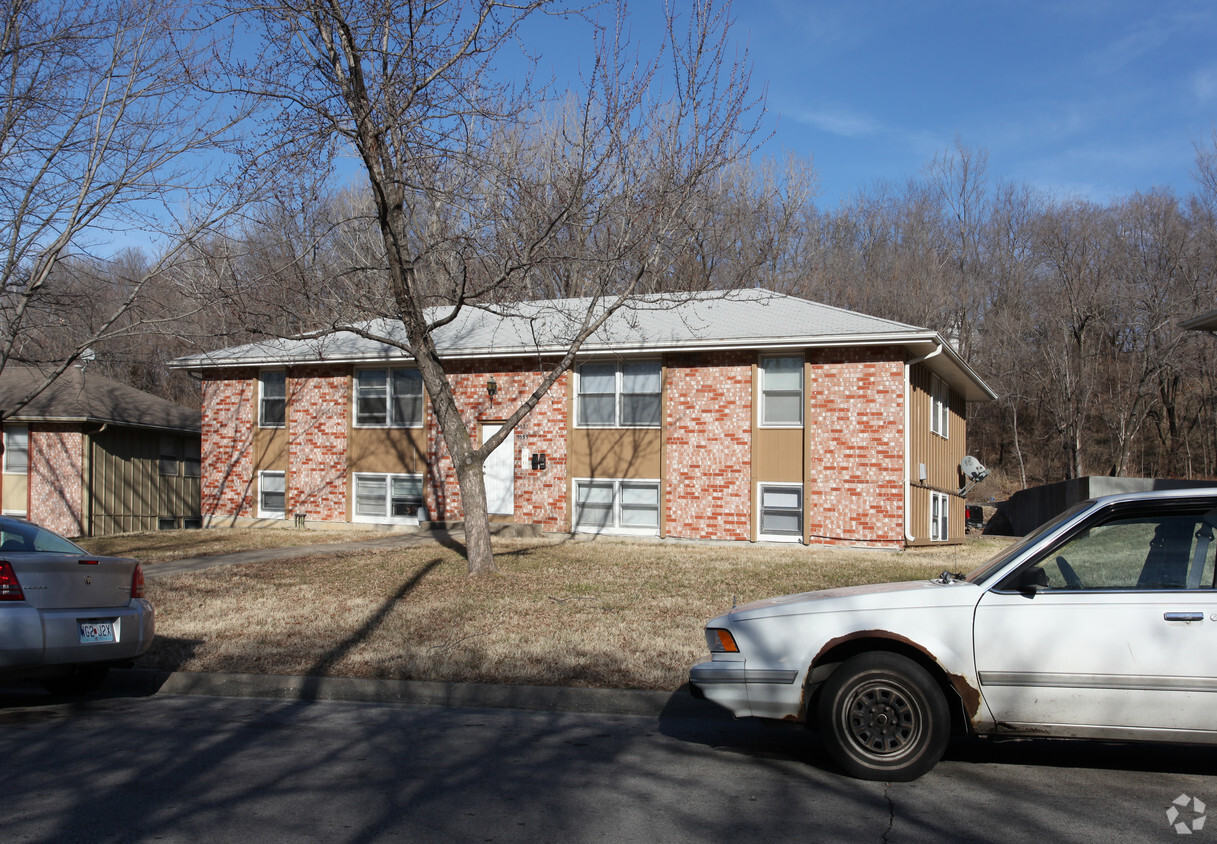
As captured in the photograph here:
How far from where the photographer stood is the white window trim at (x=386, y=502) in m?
21.7

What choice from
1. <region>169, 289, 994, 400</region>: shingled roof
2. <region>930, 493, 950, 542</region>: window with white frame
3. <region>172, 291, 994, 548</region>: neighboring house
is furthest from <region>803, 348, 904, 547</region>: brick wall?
<region>930, 493, 950, 542</region>: window with white frame

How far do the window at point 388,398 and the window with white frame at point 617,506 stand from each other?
166 inches

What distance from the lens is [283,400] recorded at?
2323 centimetres

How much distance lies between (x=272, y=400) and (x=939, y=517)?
51.1 feet

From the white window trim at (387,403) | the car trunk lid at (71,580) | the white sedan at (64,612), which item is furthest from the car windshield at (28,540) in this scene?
the white window trim at (387,403)

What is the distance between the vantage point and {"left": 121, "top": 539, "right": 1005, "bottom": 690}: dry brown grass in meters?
8.48

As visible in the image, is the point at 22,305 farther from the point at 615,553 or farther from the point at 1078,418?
the point at 1078,418

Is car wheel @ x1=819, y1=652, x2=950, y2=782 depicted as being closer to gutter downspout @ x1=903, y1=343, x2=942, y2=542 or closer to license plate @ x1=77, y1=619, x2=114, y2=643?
license plate @ x1=77, y1=619, x2=114, y2=643

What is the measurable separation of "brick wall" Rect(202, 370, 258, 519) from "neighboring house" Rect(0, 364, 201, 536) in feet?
9.15

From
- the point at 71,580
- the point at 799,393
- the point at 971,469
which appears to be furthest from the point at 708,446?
the point at 71,580

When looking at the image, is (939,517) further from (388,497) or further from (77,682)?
(77,682)

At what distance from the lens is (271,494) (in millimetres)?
23422

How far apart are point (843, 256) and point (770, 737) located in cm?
3606

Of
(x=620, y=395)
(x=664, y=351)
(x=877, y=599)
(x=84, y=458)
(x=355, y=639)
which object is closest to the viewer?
(x=877, y=599)
